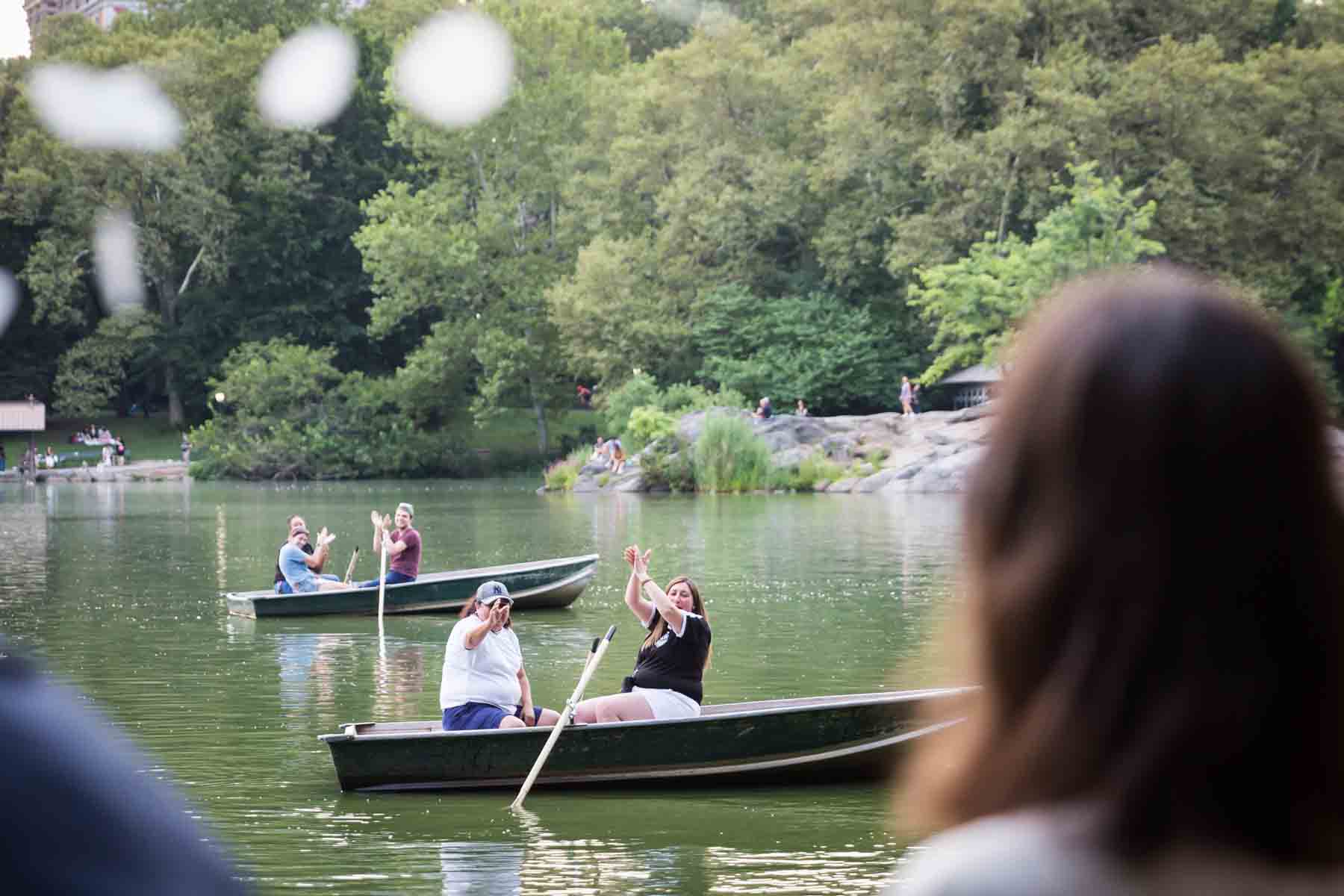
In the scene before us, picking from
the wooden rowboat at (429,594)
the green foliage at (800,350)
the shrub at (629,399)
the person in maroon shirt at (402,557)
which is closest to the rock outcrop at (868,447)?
the shrub at (629,399)

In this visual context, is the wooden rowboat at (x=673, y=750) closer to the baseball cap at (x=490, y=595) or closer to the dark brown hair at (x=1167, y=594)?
the baseball cap at (x=490, y=595)

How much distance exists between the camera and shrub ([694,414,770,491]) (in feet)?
158

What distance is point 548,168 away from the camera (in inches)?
2499

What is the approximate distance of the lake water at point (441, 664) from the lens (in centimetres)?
934

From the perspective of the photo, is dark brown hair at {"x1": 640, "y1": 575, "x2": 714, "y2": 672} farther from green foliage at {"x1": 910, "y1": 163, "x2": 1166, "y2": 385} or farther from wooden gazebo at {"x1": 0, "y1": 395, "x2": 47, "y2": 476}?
wooden gazebo at {"x1": 0, "y1": 395, "x2": 47, "y2": 476}

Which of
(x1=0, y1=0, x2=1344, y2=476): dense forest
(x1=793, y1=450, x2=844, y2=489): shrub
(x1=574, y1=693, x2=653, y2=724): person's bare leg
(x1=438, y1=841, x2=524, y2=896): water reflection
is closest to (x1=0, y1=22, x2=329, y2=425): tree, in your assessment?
(x1=0, y1=0, x2=1344, y2=476): dense forest

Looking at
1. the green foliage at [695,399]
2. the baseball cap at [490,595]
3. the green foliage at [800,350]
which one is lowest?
the baseball cap at [490,595]

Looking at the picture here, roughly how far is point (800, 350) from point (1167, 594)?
54070mm

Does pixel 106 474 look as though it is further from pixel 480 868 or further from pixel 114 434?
pixel 480 868

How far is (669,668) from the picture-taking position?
36.0 feet

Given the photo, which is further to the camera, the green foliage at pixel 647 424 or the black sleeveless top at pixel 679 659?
the green foliage at pixel 647 424

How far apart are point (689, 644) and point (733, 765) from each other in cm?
73

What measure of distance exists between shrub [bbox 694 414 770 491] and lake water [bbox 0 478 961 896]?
28.4 feet

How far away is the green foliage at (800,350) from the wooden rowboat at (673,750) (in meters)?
43.7
